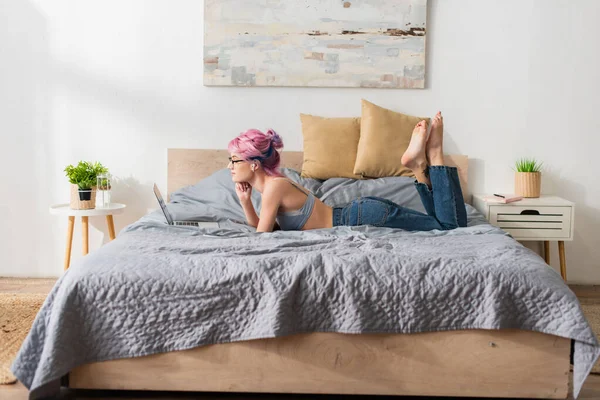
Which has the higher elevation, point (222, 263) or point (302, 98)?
point (302, 98)

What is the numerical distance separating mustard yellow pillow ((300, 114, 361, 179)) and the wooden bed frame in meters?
1.75

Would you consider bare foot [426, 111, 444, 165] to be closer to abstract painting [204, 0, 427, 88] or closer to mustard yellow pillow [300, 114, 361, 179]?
mustard yellow pillow [300, 114, 361, 179]

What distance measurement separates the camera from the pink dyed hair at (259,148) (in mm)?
2877

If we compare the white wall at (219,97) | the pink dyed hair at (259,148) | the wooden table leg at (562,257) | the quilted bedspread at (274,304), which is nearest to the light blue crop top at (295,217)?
the pink dyed hair at (259,148)

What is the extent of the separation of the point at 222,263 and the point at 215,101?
6.42ft

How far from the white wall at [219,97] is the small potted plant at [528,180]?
0.17m

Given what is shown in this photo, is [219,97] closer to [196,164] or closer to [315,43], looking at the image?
[196,164]

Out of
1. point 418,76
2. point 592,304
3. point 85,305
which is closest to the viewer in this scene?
point 85,305

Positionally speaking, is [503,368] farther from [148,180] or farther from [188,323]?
[148,180]

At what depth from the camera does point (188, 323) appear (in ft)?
6.73

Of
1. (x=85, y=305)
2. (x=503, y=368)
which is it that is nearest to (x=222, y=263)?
(x=85, y=305)

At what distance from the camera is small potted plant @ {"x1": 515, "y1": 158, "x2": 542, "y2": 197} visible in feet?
12.1

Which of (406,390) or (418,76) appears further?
(418,76)

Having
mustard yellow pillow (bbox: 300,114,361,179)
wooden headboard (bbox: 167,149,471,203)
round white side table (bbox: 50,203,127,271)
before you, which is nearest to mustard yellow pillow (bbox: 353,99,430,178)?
mustard yellow pillow (bbox: 300,114,361,179)
